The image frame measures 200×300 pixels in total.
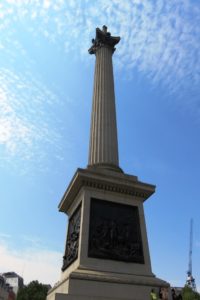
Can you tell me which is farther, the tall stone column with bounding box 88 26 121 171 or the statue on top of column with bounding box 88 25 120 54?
the statue on top of column with bounding box 88 25 120 54

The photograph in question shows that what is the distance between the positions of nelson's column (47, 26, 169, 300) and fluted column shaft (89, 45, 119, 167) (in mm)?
60

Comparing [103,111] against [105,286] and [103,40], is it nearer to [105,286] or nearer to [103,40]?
[103,40]

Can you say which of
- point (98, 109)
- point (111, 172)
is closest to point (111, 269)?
point (111, 172)

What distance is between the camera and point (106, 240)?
1648cm

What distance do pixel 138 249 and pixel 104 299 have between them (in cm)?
360

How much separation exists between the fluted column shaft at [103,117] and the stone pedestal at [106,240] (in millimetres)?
1975

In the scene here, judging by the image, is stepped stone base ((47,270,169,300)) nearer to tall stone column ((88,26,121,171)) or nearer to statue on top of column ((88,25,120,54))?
tall stone column ((88,26,121,171))

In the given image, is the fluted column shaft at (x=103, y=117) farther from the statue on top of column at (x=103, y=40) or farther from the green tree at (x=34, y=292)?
the green tree at (x=34, y=292)

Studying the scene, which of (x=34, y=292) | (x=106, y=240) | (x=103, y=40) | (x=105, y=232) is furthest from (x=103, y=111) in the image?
(x=34, y=292)

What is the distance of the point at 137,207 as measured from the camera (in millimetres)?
18281

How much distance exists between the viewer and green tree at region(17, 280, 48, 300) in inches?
2377

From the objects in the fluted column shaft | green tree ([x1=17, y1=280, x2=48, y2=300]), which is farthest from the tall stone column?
green tree ([x1=17, y1=280, x2=48, y2=300])

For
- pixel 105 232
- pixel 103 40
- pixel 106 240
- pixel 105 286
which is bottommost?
pixel 105 286

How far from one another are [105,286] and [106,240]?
2333mm
